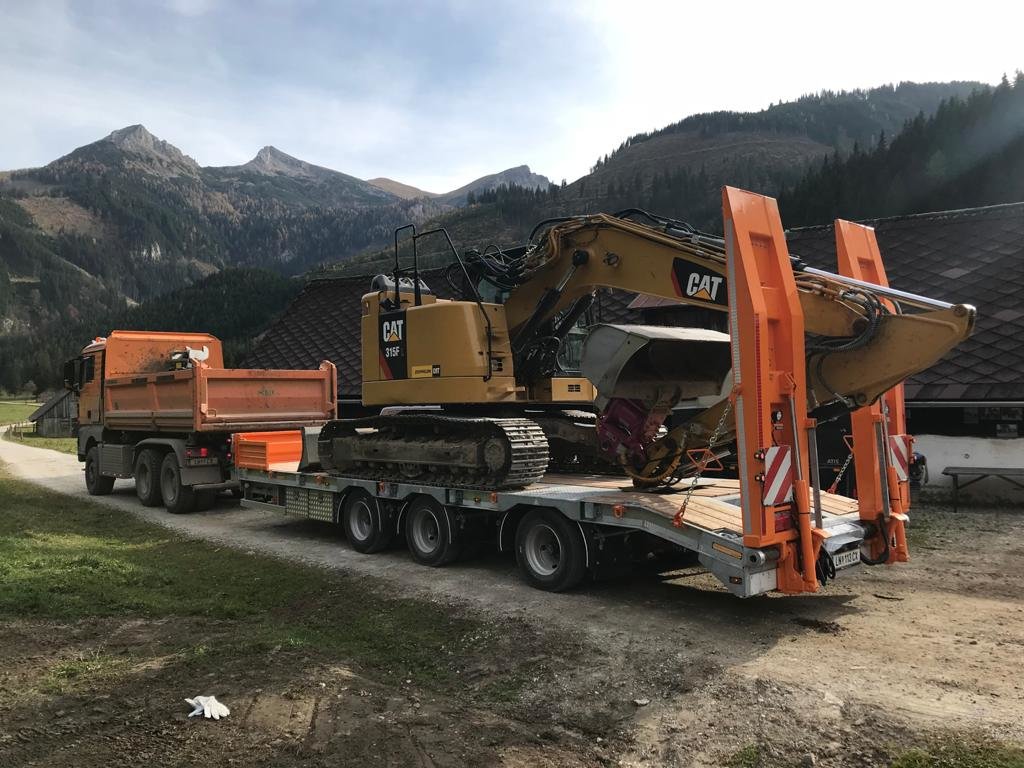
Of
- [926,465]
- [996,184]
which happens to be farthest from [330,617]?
[996,184]

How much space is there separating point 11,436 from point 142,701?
45.5 metres

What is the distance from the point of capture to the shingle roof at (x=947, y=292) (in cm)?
1198

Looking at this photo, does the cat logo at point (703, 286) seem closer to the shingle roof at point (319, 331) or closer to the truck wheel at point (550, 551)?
the truck wheel at point (550, 551)

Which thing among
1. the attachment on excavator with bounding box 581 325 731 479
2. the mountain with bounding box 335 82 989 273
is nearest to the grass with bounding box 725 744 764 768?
the attachment on excavator with bounding box 581 325 731 479

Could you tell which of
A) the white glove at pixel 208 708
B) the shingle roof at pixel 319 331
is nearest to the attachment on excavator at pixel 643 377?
the white glove at pixel 208 708

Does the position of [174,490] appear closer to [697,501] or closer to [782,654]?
[697,501]

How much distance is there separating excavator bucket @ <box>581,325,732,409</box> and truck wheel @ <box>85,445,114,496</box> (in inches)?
470

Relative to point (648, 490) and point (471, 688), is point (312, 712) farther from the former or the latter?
point (648, 490)

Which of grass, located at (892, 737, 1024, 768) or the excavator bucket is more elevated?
the excavator bucket

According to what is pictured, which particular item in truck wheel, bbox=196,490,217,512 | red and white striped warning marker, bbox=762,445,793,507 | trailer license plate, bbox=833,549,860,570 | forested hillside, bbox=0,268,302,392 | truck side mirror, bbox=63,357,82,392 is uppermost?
forested hillside, bbox=0,268,302,392

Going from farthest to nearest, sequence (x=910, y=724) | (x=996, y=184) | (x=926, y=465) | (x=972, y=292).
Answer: (x=996, y=184) < (x=972, y=292) < (x=926, y=465) < (x=910, y=724)

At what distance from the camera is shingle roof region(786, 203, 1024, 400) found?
1195 cm

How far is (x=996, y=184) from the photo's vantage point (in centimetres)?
5550

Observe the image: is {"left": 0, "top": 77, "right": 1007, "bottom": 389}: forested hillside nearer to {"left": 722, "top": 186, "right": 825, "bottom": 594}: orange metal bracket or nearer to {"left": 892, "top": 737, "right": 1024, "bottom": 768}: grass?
{"left": 722, "top": 186, "right": 825, "bottom": 594}: orange metal bracket
